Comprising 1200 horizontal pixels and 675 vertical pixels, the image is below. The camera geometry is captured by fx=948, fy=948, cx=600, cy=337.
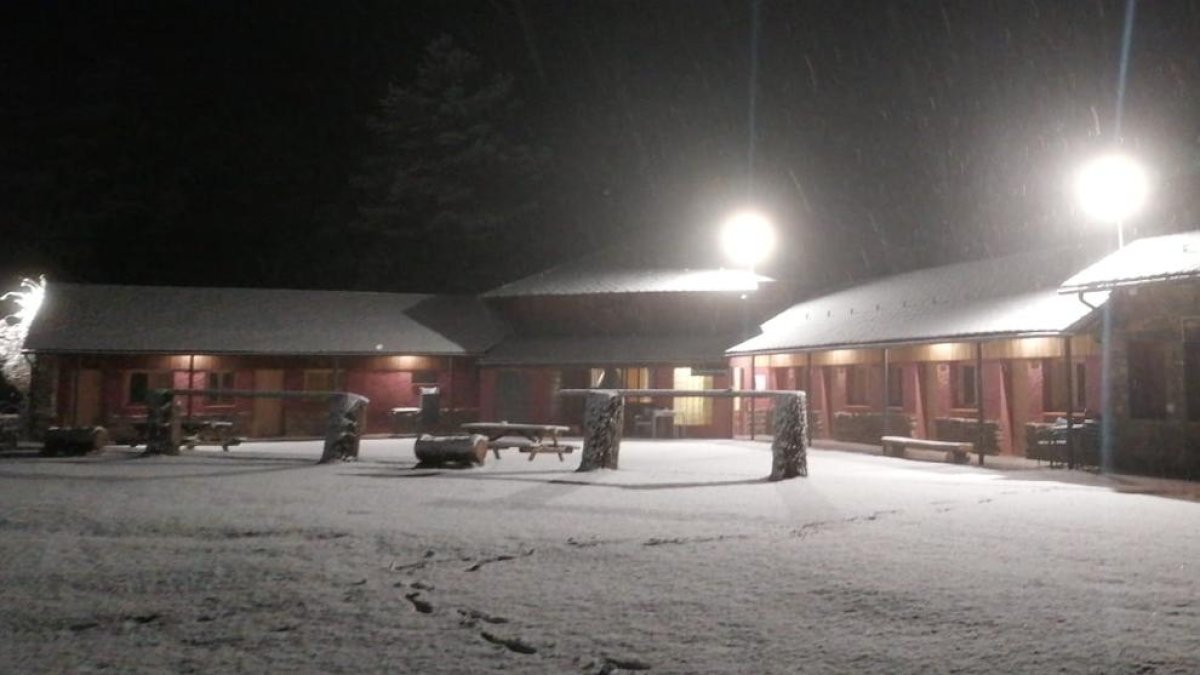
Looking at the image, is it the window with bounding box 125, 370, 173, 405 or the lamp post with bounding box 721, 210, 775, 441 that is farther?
the lamp post with bounding box 721, 210, 775, 441

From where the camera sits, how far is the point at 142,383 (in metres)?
29.0

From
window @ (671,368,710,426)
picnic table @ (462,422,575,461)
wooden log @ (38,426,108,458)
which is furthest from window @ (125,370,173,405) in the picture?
window @ (671,368,710,426)

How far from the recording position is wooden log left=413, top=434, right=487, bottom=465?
16.9 meters

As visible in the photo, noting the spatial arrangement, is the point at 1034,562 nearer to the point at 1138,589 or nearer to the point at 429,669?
the point at 1138,589

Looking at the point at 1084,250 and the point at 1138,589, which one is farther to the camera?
the point at 1084,250

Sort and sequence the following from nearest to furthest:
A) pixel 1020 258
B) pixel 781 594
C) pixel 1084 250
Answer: pixel 781 594 < pixel 1084 250 < pixel 1020 258

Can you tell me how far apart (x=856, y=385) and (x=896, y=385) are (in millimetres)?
1733

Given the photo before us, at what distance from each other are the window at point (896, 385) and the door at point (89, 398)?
22740mm

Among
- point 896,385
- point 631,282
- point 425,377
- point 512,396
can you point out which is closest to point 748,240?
point 631,282

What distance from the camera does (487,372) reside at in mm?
31719

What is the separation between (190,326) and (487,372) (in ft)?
31.0

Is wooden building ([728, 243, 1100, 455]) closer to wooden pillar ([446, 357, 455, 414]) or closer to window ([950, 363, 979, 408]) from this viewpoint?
window ([950, 363, 979, 408])

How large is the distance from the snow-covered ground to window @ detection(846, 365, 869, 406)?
12715 mm

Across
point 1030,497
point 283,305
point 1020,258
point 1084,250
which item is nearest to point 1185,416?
point 1030,497
